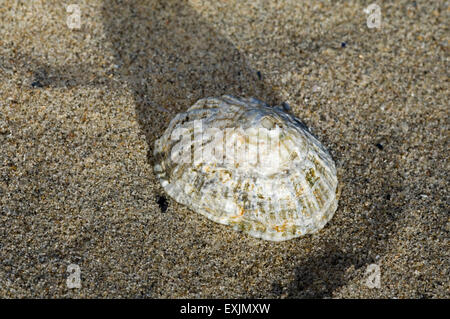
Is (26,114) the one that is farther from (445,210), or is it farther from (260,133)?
(445,210)

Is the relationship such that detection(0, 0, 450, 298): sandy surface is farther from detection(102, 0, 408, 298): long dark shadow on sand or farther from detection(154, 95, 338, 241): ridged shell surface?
detection(154, 95, 338, 241): ridged shell surface

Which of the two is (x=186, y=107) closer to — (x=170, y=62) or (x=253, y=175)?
(x=170, y=62)

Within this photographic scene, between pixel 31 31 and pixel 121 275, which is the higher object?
pixel 31 31

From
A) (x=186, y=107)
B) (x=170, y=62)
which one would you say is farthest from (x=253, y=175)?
(x=170, y=62)

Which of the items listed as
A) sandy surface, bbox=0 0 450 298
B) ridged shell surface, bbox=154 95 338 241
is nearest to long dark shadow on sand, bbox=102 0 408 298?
sandy surface, bbox=0 0 450 298

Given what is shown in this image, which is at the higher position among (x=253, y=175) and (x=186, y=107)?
(x=186, y=107)

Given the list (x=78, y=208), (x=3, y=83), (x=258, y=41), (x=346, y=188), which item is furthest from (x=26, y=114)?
(x=346, y=188)
